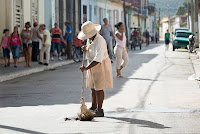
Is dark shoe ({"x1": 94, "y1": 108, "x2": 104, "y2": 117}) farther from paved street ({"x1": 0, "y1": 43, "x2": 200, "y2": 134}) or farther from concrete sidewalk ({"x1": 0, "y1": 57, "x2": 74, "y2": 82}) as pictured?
concrete sidewalk ({"x1": 0, "y1": 57, "x2": 74, "y2": 82})

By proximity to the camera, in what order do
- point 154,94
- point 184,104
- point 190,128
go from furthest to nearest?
point 154,94
point 184,104
point 190,128

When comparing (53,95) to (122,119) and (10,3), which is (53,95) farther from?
(10,3)

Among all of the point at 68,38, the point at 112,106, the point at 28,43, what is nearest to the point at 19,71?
the point at 28,43

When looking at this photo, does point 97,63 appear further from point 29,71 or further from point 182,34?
point 182,34

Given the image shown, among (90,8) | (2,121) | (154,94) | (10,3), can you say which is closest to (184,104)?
(154,94)

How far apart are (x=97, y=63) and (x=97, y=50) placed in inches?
7.8

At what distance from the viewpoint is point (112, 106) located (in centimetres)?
969

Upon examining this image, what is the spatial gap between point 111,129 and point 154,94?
14.3 ft

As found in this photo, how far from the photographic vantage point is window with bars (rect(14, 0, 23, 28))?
2362cm

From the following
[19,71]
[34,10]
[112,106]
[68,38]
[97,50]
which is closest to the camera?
[97,50]

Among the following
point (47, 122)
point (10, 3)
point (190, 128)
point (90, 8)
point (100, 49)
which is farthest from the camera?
point (90, 8)

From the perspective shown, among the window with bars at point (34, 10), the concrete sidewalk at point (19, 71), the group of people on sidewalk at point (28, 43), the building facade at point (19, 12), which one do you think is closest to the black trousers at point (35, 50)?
the group of people on sidewalk at point (28, 43)

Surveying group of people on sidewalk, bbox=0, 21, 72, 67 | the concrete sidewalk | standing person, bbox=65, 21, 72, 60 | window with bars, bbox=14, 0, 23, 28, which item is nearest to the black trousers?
group of people on sidewalk, bbox=0, 21, 72, 67

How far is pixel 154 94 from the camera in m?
11.5
